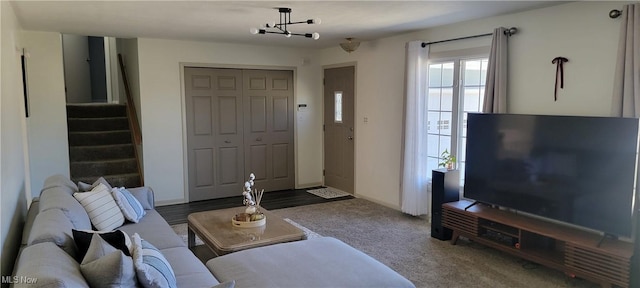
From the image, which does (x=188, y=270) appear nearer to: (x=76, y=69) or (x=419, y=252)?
(x=419, y=252)

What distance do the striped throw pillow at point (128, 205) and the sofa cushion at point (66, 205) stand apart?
0.40 meters

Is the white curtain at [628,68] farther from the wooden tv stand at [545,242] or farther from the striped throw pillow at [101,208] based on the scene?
the striped throw pillow at [101,208]

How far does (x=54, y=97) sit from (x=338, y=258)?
4.61m

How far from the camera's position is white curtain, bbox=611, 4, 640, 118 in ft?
10.4

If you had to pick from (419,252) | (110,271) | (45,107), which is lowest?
(419,252)

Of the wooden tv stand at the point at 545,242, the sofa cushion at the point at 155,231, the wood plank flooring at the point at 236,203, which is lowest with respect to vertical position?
the wood plank flooring at the point at 236,203

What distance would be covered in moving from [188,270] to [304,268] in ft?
2.29

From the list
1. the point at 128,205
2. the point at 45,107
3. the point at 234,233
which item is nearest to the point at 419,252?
the point at 234,233

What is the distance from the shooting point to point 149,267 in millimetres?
1992

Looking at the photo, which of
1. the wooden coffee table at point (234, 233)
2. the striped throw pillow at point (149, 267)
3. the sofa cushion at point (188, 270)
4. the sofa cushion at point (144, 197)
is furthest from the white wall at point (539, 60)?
the striped throw pillow at point (149, 267)

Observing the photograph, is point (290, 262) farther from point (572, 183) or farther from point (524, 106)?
point (524, 106)

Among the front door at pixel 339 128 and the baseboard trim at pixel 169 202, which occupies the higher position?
the front door at pixel 339 128

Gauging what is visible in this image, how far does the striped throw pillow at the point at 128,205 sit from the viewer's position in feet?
11.6

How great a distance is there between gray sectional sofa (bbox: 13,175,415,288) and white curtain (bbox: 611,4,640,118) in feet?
7.26
